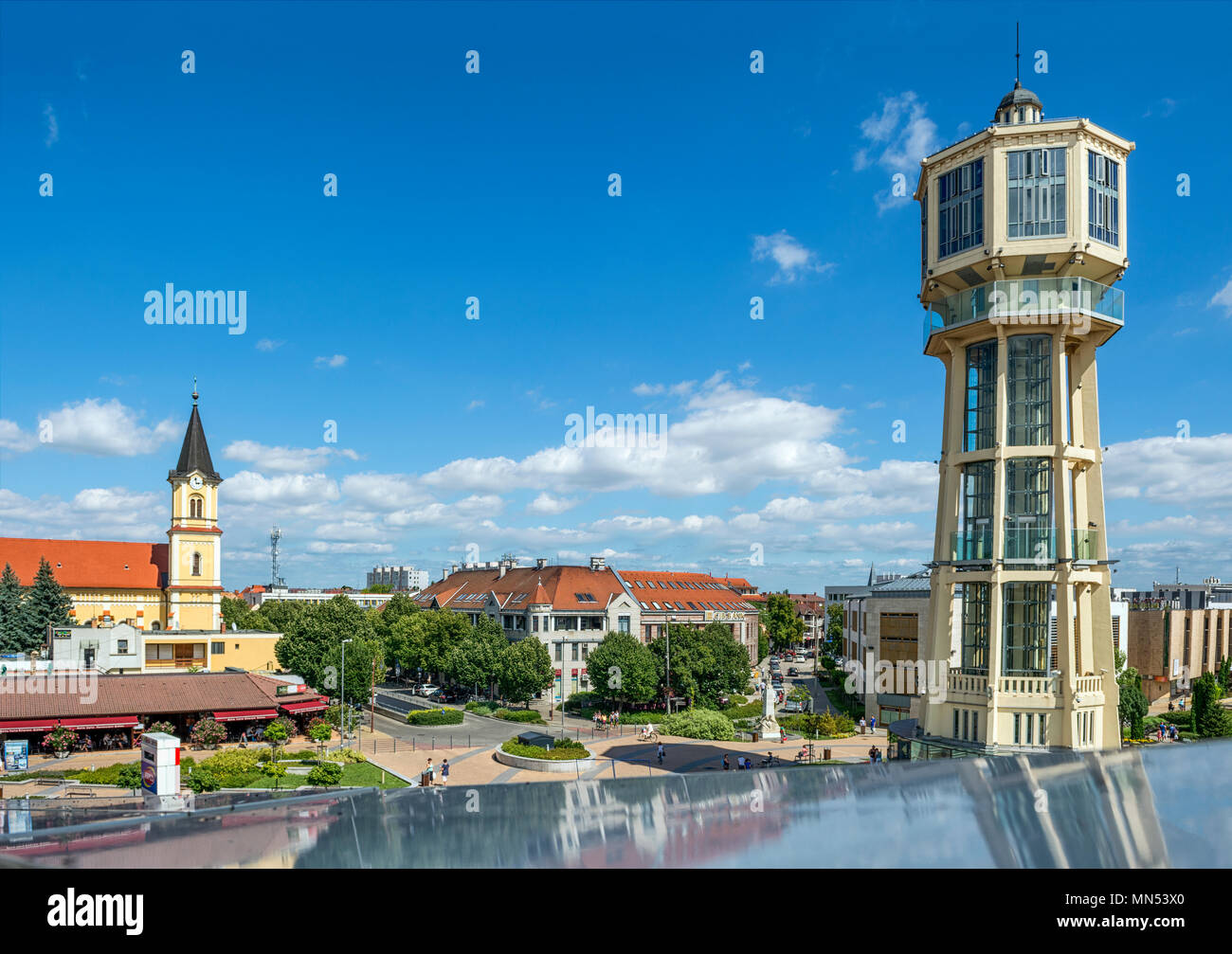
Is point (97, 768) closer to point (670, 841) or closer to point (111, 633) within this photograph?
point (111, 633)

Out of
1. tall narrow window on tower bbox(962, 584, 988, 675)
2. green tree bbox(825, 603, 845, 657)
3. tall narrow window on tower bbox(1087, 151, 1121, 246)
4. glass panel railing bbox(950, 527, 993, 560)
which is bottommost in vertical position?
green tree bbox(825, 603, 845, 657)

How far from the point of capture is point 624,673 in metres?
55.2

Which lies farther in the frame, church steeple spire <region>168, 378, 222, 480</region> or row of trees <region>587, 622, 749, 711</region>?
church steeple spire <region>168, 378, 222, 480</region>

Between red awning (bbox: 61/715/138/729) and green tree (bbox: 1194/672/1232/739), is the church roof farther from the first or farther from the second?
green tree (bbox: 1194/672/1232/739)

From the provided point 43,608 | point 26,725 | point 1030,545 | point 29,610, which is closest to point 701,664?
point 1030,545

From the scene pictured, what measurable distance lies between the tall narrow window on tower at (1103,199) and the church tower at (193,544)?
244 ft

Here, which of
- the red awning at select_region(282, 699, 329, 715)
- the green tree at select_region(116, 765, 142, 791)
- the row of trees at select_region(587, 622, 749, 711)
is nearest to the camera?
the green tree at select_region(116, 765, 142, 791)

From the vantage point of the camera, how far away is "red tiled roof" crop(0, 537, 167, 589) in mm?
73750

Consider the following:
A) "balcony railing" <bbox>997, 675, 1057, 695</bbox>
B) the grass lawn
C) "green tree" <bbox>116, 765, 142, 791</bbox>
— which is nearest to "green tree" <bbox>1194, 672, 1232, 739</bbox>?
"balcony railing" <bbox>997, 675, 1057, 695</bbox>

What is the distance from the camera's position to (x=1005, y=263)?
25375mm

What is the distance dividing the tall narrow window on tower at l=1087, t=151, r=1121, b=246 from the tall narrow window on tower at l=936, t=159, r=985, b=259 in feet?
10.3

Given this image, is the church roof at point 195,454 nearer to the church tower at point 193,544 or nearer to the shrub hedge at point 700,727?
the church tower at point 193,544

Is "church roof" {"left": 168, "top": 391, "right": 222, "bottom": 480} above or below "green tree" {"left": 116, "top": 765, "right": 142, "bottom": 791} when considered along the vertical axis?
above
